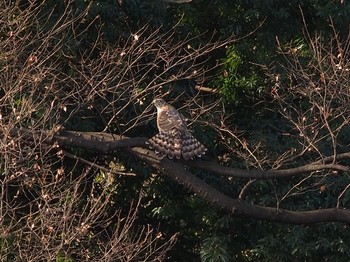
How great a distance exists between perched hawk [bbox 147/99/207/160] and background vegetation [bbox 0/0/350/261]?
1.25 ft

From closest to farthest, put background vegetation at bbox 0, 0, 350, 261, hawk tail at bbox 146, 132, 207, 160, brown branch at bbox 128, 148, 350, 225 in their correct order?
hawk tail at bbox 146, 132, 207, 160, brown branch at bbox 128, 148, 350, 225, background vegetation at bbox 0, 0, 350, 261

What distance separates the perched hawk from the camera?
1110cm


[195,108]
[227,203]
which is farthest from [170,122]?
[195,108]

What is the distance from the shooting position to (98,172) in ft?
50.8

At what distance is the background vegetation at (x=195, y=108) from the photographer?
1277cm

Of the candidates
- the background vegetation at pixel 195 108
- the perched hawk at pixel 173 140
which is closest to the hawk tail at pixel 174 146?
the perched hawk at pixel 173 140

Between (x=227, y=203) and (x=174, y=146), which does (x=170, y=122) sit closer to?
(x=174, y=146)

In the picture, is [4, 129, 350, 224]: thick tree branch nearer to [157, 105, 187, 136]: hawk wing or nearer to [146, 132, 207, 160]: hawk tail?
[146, 132, 207, 160]: hawk tail


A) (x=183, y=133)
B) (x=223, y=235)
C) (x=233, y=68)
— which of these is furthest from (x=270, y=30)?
(x=183, y=133)

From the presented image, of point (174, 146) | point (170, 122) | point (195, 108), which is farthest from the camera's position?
point (195, 108)

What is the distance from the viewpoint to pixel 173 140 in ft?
37.0

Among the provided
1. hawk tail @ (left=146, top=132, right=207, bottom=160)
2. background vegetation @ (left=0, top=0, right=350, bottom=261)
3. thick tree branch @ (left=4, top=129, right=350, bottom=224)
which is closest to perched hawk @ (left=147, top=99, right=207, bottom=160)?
hawk tail @ (left=146, top=132, right=207, bottom=160)

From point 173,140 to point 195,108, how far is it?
315 cm

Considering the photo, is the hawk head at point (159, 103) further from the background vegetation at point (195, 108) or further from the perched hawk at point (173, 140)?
the background vegetation at point (195, 108)
